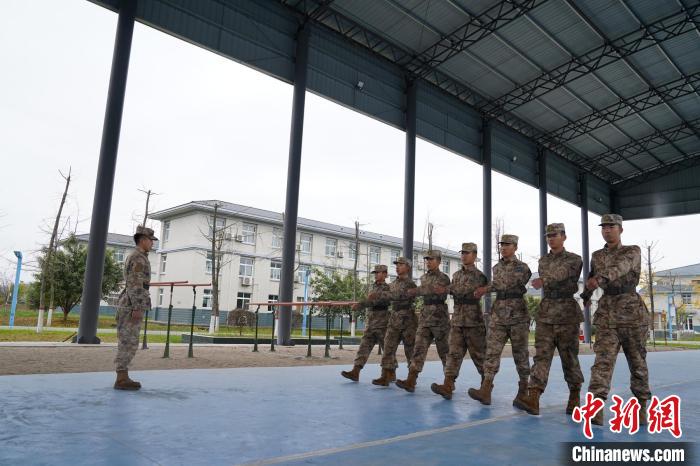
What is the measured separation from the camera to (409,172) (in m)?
17.7

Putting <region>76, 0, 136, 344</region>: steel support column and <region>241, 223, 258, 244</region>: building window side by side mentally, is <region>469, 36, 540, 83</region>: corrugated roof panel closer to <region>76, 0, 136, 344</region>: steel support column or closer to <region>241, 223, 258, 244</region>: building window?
<region>76, 0, 136, 344</region>: steel support column

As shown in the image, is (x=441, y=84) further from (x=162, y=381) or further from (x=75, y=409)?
(x=75, y=409)

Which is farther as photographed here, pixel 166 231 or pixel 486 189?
pixel 166 231

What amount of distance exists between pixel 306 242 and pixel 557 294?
99.4 feet

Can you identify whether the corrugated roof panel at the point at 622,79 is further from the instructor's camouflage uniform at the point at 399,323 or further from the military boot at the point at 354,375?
the military boot at the point at 354,375

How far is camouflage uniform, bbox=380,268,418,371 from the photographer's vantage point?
6.34m

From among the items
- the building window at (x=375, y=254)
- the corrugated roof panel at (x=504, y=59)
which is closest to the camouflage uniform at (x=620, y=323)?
the corrugated roof panel at (x=504, y=59)

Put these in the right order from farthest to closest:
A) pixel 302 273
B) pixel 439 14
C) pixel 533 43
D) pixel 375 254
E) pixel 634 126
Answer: pixel 375 254 → pixel 302 273 → pixel 634 126 → pixel 533 43 → pixel 439 14

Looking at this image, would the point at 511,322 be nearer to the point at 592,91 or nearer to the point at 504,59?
the point at 504,59

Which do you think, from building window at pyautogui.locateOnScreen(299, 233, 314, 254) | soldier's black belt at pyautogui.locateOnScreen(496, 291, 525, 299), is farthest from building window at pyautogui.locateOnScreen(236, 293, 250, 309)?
soldier's black belt at pyautogui.locateOnScreen(496, 291, 525, 299)

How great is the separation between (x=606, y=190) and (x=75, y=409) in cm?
3256

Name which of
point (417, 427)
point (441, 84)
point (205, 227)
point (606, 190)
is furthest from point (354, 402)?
point (606, 190)

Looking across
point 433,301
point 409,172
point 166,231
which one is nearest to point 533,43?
point 409,172

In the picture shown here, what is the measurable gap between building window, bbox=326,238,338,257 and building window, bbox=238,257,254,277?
6015 mm
